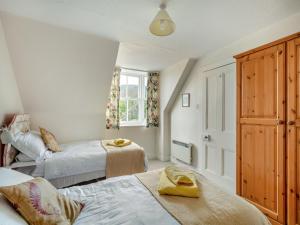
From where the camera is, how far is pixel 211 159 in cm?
322

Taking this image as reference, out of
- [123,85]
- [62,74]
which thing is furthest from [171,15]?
[123,85]

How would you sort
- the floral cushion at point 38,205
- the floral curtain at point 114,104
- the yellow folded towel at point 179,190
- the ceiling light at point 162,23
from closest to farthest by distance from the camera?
the floral cushion at point 38,205
the yellow folded towel at point 179,190
the ceiling light at point 162,23
the floral curtain at point 114,104

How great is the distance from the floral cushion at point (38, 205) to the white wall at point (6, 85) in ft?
5.66

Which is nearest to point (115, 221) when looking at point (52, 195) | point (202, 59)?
point (52, 195)

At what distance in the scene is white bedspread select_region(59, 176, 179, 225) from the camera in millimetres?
1087

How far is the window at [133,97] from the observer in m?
4.55

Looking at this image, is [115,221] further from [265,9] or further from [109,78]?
[109,78]

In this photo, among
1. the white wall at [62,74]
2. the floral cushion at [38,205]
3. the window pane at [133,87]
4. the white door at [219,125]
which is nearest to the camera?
the floral cushion at [38,205]

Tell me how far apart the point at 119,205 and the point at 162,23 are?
166 cm

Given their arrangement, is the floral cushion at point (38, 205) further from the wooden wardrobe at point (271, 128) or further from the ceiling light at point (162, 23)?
the wooden wardrobe at point (271, 128)

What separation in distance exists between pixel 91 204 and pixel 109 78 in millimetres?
2529

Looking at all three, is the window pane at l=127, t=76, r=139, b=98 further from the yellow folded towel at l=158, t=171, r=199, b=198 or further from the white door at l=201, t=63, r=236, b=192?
the yellow folded towel at l=158, t=171, r=199, b=198

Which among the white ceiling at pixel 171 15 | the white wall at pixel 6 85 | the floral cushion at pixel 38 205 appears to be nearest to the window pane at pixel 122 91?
the white ceiling at pixel 171 15

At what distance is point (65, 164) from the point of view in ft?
8.01
